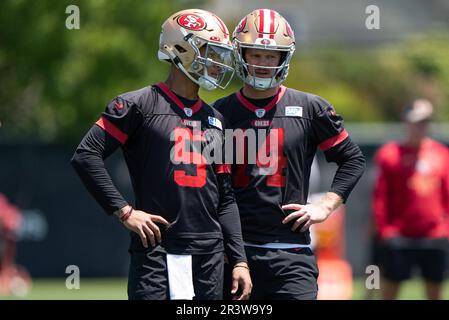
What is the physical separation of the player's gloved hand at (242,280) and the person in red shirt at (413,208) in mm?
4417

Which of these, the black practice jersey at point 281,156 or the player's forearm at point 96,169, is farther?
the black practice jersey at point 281,156

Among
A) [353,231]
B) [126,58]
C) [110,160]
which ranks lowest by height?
[353,231]

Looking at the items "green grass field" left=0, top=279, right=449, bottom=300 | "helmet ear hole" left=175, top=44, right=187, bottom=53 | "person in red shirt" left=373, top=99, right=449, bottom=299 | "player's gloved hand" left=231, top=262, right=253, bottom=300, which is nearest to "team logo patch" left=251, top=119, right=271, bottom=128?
"helmet ear hole" left=175, top=44, right=187, bottom=53

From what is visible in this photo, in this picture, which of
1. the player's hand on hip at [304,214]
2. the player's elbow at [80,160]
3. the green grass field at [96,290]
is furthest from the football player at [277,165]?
the green grass field at [96,290]

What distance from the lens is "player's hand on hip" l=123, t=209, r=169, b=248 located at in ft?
18.7

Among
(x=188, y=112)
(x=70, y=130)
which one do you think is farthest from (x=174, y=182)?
(x=70, y=130)

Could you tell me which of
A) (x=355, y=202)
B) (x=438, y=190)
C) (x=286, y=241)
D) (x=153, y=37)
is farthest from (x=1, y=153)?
(x=286, y=241)

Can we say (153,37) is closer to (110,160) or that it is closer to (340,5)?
(110,160)

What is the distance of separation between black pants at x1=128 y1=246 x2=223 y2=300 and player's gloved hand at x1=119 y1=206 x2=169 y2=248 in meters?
0.07

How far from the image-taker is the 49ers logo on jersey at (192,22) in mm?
6047

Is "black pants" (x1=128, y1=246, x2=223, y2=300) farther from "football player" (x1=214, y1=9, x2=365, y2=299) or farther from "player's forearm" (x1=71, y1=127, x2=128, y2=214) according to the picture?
"football player" (x1=214, y1=9, x2=365, y2=299)

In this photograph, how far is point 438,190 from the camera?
1034 cm

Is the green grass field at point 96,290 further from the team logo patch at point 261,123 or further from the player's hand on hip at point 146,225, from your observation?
the player's hand on hip at point 146,225

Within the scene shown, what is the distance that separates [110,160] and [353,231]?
13.6ft
